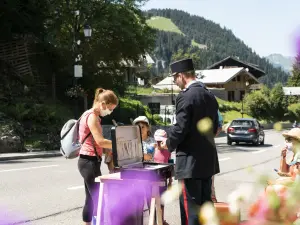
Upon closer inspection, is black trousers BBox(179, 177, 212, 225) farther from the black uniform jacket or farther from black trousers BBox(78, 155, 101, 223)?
black trousers BBox(78, 155, 101, 223)

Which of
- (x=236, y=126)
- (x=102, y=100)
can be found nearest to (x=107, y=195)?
(x=102, y=100)

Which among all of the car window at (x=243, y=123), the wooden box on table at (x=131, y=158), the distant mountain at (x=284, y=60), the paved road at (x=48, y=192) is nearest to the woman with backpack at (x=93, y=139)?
the wooden box on table at (x=131, y=158)

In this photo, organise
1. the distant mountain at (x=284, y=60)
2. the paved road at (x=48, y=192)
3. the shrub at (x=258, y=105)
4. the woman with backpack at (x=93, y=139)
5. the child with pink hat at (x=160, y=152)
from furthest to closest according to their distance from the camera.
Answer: the shrub at (x=258, y=105)
the paved road at (x=48, y=192)
the child with pink hat at (x=160, y=152)
the woman with backpack at (x=93, y=139)
the distant mountain at (x=284, y=60)

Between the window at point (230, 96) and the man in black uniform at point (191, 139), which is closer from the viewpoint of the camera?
the man in black uniform at point (191, 139)

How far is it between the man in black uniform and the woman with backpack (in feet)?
3.01

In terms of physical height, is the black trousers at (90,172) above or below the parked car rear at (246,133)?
above

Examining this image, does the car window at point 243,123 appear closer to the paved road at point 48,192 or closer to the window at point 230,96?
the paved road at point 48,192

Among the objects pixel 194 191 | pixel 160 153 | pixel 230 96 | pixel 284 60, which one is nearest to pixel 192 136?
pixel 194 191

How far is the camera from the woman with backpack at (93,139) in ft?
15.2

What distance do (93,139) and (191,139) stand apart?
1.31 metres

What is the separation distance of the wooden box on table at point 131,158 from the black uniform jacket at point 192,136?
1.34ft

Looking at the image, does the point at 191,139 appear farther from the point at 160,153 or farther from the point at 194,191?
the point at 160,153

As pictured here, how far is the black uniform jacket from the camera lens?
3.83 metres

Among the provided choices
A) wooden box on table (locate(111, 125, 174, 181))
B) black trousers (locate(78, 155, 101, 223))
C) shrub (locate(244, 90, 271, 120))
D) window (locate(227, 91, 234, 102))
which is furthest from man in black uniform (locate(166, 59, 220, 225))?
window (locate(227, 91, 234, 102))
